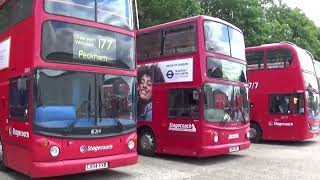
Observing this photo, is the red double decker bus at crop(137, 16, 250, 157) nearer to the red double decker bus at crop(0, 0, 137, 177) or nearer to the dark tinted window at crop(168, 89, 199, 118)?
the dark tinted window at crop(168, 89, 199, 118)

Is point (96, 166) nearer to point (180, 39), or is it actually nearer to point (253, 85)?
point (180, 39)

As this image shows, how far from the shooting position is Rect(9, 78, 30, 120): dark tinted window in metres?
8.64

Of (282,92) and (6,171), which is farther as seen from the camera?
(282,92)

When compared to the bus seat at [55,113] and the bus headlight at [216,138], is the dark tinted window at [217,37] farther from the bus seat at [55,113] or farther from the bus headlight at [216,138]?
the bus seat at [55,113]

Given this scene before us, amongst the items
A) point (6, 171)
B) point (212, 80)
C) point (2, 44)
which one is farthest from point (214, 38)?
point (6, 171)

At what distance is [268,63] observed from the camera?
1741 centimetres

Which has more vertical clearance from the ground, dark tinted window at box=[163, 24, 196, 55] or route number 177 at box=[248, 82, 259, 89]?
dark tinted window at box=[163, 24, 196, 55]

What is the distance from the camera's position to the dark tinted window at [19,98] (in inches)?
340

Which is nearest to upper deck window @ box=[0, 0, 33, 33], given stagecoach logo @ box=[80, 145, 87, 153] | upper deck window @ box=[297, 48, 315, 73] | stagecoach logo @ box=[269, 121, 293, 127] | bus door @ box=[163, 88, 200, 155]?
stagecoach logo @ box=[80, 145, 87, 153]

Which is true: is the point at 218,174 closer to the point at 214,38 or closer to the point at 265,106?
the point at 214,38

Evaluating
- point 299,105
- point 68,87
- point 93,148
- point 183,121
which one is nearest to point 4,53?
point 68,87

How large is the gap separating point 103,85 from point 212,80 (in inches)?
143

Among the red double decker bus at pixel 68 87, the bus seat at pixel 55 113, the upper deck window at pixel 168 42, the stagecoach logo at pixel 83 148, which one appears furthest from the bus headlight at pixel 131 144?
the upper deck window at pixel 168 42

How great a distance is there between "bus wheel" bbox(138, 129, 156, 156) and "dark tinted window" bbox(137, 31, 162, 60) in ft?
6.95
